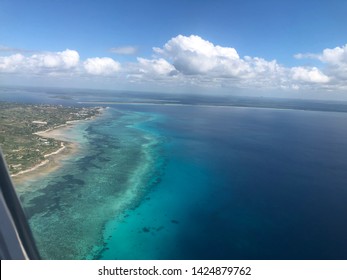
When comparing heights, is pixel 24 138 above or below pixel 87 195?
above

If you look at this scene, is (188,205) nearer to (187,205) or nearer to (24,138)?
(187,205)


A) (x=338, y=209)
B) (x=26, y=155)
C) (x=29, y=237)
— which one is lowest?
(x=338, y=209)

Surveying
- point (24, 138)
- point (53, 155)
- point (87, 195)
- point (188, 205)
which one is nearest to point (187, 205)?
point (188, 205)

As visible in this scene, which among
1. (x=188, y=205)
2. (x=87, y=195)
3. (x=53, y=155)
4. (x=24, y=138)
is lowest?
(x=188, y=205)

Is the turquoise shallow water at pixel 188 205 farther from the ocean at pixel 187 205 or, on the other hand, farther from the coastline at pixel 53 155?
the coastline at pixel 53 155

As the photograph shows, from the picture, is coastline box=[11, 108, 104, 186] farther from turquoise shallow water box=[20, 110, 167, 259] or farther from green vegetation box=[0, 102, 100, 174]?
turquoise shallow water box=[20, 110, 167, 259]

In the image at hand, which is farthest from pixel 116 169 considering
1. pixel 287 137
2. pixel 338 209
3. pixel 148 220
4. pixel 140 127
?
pixel 287 137

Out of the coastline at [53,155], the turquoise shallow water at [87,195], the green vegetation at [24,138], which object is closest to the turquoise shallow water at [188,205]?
the turquoise shallow water at [87,195]

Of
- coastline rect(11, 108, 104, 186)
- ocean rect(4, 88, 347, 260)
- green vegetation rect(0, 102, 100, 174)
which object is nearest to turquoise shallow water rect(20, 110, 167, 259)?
ocean rect(4, 88, 347, 260)

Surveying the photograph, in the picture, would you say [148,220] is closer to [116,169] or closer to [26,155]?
[116,169]
